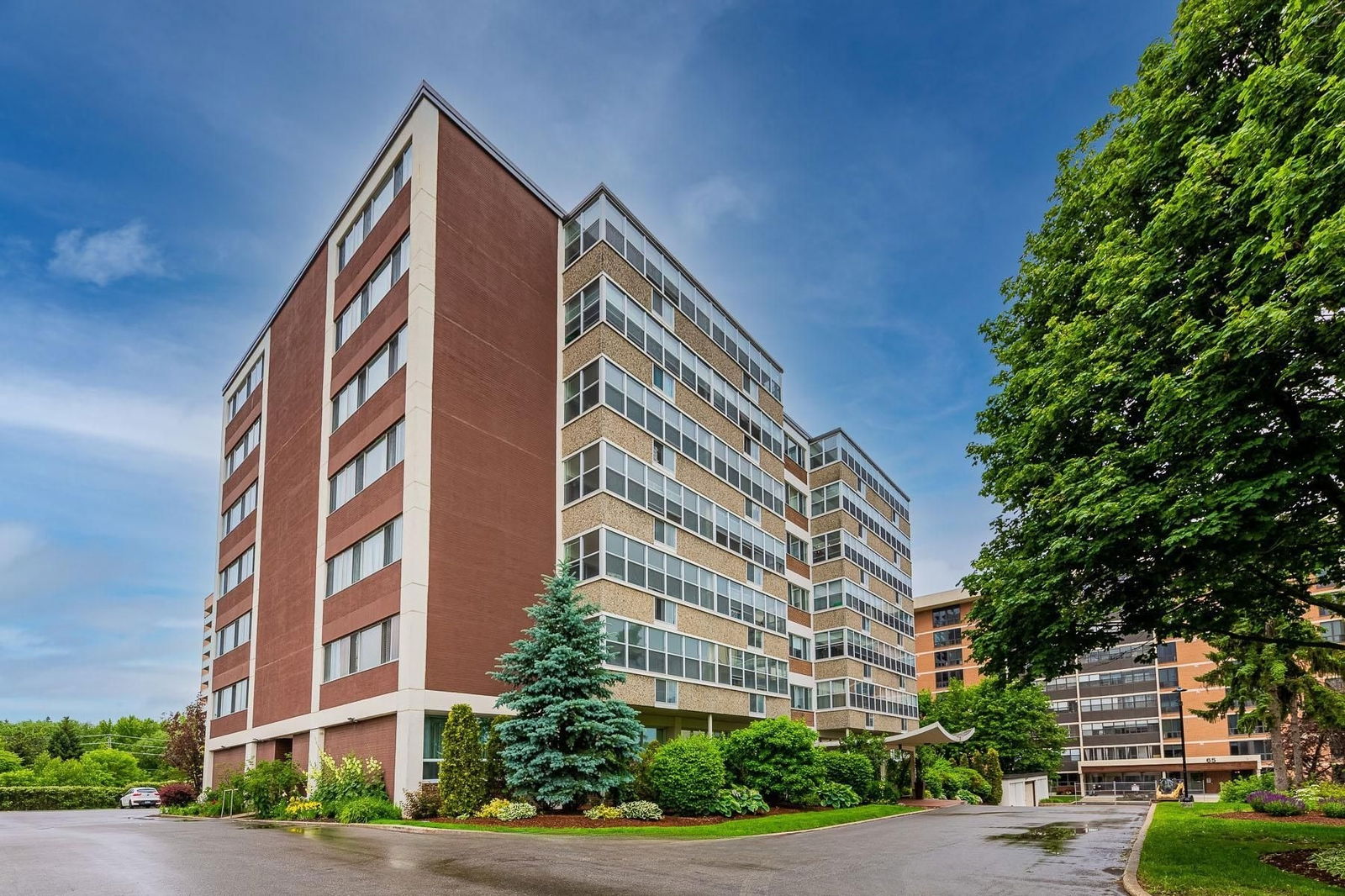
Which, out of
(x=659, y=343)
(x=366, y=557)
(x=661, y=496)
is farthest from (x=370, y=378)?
(x=661, y=496)

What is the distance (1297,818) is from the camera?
25109 mm

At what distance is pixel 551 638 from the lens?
25812mm

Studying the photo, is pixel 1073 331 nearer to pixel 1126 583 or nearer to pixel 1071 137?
pixel 1126 583

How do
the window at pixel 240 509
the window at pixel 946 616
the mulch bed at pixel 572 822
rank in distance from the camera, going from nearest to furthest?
1. the mulch bed at pixel 572 822
2. the window at pixel 240 509
3. the window at pixel 946 616

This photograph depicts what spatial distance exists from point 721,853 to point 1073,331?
11727 mm

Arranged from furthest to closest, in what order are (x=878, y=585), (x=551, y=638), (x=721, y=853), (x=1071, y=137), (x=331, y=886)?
(x=878, y=585) → (x=551, y=638) → (x=1071, y=137) → (x=721, y=853) → (x=331, y=886)

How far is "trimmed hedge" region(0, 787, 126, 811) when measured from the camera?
5159cm

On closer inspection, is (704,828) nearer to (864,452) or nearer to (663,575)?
(663,575)

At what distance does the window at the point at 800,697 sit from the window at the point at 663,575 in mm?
9054

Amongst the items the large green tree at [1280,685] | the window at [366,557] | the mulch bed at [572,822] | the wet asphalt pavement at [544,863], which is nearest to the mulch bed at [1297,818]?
the wet asphalt pavement at [544,863]

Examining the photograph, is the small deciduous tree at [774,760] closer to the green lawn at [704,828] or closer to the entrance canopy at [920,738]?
the green lawn at [704,828]

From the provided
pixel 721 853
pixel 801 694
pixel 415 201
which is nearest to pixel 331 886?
pixel 721 853

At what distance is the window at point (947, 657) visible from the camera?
107 meters

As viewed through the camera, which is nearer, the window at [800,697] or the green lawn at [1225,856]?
the green lawn at [1225,856]
